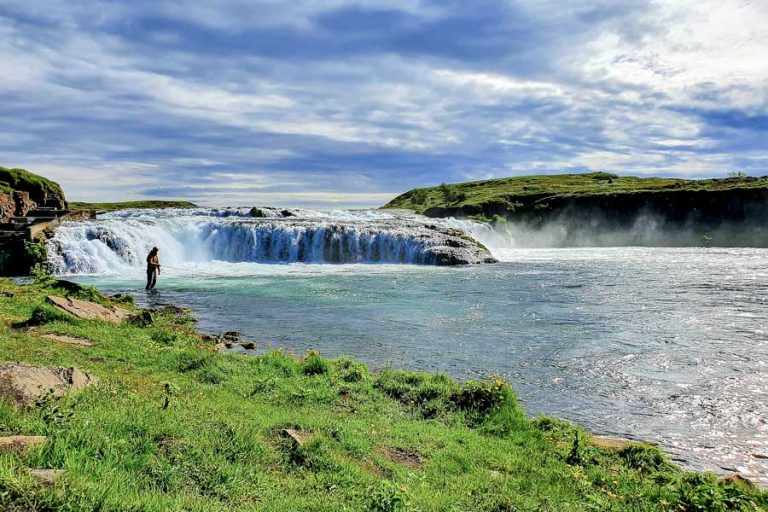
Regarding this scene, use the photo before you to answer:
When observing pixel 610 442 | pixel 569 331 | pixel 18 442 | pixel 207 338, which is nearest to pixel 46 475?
pixel 18 442

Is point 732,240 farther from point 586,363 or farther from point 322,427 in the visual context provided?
point 322,427

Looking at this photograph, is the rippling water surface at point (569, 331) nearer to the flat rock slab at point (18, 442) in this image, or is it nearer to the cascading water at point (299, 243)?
the cascading water at point (299, 243)

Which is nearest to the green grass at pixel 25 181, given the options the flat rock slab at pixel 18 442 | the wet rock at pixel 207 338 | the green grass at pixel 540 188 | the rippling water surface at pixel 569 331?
the rippling water surface at pixel 569 331

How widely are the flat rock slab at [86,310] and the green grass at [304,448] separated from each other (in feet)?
9.99

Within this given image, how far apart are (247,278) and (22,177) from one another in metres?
40.5

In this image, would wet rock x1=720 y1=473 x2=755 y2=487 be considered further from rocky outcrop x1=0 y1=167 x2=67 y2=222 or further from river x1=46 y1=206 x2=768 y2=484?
rocky outcrop x1=0 y1=167 x2=67 y2=222

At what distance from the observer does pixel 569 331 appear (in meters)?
18.7

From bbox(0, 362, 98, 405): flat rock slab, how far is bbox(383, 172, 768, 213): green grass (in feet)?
271

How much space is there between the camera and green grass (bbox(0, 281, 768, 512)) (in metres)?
5.09

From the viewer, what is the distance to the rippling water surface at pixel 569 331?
1080 cm

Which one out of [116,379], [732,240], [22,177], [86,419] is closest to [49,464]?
[86,419]

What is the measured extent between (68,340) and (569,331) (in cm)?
1546

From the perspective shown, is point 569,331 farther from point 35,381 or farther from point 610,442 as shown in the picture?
point 35,381

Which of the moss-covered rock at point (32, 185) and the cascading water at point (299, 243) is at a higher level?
the moss-covered rock at point (32, 185)
